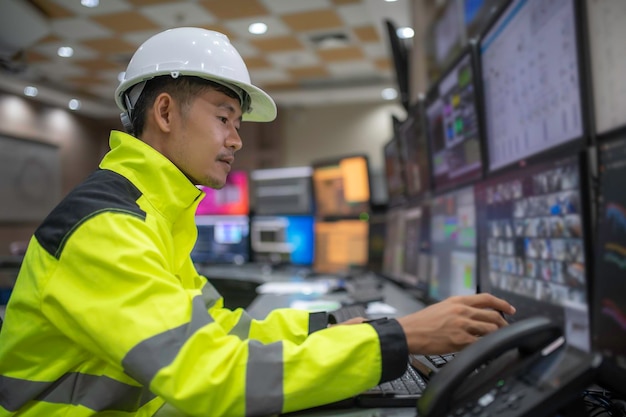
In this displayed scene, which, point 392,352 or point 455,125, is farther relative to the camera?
point 455,125

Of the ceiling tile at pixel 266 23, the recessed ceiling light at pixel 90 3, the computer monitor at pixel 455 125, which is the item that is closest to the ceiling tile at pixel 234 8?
the ceiling tile at pixel 266 23

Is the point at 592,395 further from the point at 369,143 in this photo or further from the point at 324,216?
the point at 369,143

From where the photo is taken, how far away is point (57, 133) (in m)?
7.57

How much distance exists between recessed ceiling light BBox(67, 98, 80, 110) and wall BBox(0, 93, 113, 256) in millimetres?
160

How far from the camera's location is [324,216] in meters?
3.34

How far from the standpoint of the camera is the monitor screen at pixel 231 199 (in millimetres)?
3867

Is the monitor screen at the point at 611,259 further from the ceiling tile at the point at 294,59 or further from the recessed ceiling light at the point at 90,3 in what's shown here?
the ceiling tile at the point at 294,59

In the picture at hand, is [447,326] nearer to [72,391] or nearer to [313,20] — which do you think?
[72,391]

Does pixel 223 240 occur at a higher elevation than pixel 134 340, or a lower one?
higher

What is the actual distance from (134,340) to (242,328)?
0.46m

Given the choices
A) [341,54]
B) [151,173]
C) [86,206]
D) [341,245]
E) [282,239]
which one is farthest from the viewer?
[341,54]

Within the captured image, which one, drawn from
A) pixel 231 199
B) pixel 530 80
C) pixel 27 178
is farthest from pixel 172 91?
pixel 27 178

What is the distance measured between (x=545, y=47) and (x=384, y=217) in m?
2.02

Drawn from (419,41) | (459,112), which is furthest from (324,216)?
(459,112)
